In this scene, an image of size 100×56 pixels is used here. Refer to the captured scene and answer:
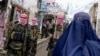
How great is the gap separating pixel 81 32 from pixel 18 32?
193 inches

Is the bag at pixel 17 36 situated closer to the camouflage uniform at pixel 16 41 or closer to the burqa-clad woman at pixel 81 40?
the camouflage uniform at pixel 16 41

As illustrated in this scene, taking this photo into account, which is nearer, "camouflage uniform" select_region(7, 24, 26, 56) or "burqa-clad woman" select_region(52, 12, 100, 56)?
"burqa-clad woman" select_region(52, 12, 100, 56)

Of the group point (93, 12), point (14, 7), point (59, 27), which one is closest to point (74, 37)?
point (59, 27)

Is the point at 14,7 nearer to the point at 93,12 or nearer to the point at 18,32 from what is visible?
the point at 18,32

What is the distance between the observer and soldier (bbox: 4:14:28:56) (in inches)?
387

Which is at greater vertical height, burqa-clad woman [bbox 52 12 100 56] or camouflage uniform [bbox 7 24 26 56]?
burqa-clad woman [bbox 52 12 100 56]

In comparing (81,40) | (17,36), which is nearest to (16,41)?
(17,36)

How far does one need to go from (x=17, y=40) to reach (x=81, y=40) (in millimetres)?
4950

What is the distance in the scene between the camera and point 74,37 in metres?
5.30

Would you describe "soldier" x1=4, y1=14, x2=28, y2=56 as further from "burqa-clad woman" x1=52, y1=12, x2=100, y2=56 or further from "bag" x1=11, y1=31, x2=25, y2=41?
"burqa-clad woman" x1=52, y1=12, x2=100, y2=56

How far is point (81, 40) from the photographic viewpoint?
5.23 m

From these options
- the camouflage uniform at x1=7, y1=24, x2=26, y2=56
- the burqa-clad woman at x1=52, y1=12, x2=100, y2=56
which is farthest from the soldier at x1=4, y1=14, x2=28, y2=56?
the burqa-clad woman at x1=52, y1=12, x2=100, y2=56

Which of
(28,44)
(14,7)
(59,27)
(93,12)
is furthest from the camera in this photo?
(93,12)

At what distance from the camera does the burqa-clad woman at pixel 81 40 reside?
16.7 feet
